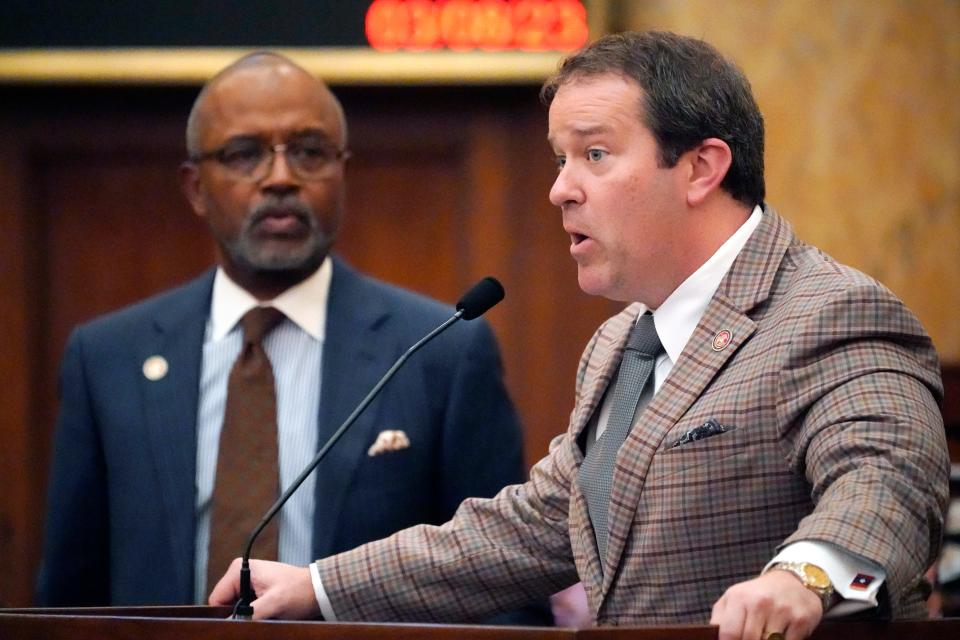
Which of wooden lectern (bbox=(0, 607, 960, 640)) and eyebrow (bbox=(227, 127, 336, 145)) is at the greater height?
eyebrow (bbox=(227, 127, 336, 145))

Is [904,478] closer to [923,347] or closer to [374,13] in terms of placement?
[923,347]

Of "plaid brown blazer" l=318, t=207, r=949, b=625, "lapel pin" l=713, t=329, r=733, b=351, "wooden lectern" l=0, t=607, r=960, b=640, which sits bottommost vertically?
"wooden lectern" l=0, t=607, r=960, b=640

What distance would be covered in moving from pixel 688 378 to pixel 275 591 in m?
0.66

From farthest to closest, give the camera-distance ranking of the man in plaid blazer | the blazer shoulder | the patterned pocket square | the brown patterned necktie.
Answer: the blazer shoulder, the brown patterned necktie, the patterned pocket square, the man in plaid blazer

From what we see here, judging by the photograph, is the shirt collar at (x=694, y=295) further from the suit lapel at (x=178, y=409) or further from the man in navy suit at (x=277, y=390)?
the suit lapel at (x=178, y=409)

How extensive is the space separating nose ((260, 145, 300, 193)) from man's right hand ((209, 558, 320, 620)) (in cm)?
99

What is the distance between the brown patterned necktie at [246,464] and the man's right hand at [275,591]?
53 cm

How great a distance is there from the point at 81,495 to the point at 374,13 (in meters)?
1.80

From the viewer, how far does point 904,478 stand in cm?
160

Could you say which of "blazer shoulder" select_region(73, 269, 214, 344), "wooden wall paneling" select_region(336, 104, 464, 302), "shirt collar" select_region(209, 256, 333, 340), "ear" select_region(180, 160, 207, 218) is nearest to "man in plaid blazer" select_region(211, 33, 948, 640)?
"shirt collar" select_region(209, 256, 333, 340)

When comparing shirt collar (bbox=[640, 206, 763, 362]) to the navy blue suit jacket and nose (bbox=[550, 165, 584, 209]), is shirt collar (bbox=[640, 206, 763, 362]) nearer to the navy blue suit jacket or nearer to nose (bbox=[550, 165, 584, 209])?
nose (bbox=[550, 165, 584, 209])

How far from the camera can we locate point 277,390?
2.82 meters

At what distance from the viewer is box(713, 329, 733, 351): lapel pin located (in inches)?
74.5

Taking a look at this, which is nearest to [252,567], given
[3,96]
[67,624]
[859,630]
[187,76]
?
[67,624]
